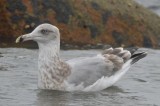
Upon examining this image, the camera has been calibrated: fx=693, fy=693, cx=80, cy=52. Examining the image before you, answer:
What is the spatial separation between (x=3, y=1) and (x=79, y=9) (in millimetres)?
1608

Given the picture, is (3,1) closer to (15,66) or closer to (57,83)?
(15,66)

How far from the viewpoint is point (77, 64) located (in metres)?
11.0

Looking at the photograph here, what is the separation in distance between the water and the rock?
70 centimetres

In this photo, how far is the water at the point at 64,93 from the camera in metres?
10.1

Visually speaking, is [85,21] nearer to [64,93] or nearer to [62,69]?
[62,69]

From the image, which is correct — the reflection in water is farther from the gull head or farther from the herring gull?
the gull head

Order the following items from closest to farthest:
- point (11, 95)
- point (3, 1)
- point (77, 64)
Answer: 1. point (11, 95)
2. point (77, 64)
3. point (3, 1)

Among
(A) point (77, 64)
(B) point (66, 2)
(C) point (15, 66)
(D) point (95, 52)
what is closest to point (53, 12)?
(B) point (66, 2)

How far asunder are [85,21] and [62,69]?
342cm

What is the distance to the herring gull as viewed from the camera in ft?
35.4

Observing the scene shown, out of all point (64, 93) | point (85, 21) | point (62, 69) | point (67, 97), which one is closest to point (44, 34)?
point (62, 69)

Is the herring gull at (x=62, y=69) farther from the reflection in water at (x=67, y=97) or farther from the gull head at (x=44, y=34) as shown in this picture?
the reflection in water at (x=67, y=97)

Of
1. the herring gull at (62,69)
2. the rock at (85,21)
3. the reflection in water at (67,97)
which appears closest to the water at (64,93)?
the reflection in water at (67,97)

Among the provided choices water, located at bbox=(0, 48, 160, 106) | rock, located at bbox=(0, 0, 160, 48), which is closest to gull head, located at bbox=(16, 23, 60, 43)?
water, located at bbox=(0, 48, 160, 106)
